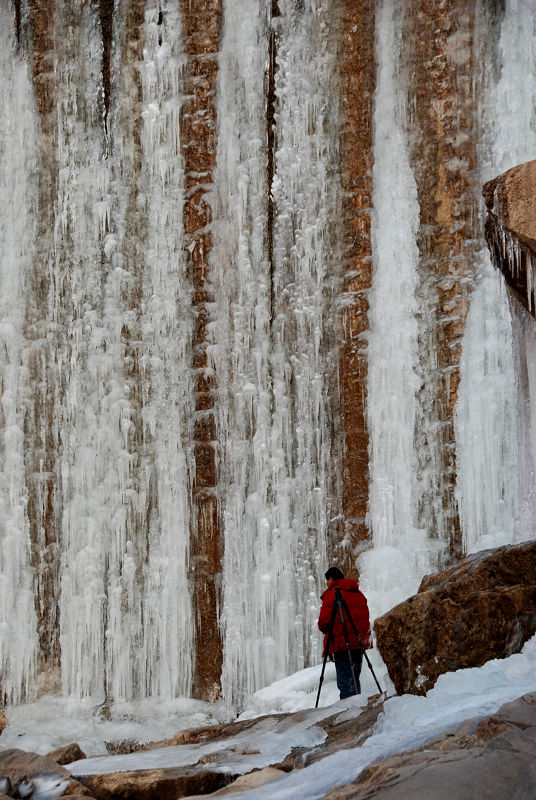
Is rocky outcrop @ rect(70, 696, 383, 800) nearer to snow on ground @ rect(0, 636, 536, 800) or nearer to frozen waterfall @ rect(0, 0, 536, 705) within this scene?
snow on ground @ rect(0, 636, 536, 800)

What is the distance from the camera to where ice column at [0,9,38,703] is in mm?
12906

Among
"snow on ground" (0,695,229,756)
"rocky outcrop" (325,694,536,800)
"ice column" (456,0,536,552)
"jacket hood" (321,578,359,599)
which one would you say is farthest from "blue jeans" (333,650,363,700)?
"rocky outcrop" (325,694,536,800)

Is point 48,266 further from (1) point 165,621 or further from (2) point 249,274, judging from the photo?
(1) point 165,621

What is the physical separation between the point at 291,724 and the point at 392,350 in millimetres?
5882

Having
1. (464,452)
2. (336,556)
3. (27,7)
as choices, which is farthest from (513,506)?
(27,7)

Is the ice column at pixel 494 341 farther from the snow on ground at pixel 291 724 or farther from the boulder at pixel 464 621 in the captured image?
the boulder at pixel 464 621

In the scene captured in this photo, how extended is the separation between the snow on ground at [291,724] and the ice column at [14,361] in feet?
2.52

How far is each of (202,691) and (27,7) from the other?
898 centimetres

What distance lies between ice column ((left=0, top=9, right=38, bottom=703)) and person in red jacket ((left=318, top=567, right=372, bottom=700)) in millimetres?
5695

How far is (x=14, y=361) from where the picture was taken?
1356 centimetres

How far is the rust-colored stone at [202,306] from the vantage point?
1235cm

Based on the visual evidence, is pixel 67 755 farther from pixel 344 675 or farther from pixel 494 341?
pixel 494 341

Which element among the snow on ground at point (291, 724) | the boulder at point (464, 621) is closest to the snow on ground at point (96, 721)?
the snow on ground at point (291, 724)

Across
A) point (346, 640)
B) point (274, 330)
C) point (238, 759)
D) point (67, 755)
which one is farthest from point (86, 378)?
point (238, 759)
